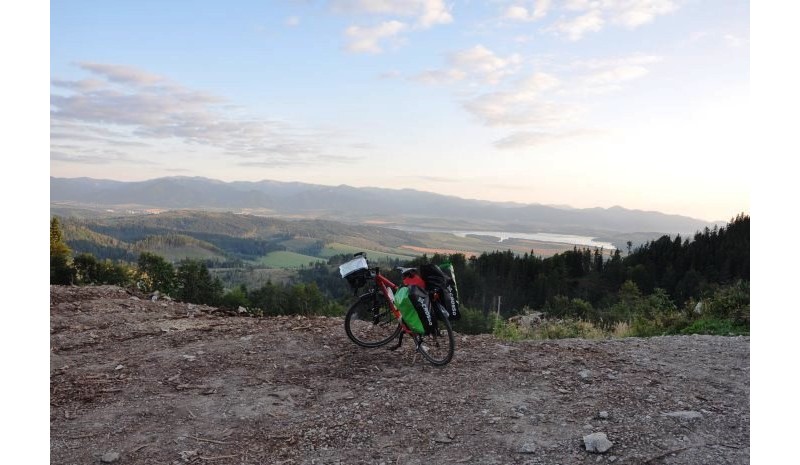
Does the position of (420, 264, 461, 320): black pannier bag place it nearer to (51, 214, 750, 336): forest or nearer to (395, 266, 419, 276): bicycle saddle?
(395, 266, 419, 276): bicycle saddle

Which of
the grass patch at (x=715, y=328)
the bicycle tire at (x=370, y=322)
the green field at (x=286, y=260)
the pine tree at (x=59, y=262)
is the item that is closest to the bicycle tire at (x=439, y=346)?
the bicycle tire at (x=370, y=322)

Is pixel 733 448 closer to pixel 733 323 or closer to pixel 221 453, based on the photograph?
pixel 221 453

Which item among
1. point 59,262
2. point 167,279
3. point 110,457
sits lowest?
point 167,279

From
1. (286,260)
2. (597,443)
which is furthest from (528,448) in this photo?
(286,260)

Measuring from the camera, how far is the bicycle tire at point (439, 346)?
5.95 m

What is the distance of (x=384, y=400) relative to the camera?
5.01 m

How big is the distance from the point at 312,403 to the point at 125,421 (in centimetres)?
177

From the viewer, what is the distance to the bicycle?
20.4ft

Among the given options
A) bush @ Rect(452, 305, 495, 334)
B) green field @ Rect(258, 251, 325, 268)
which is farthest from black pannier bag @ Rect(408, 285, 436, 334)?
green field @ Rect(258, 251, 325, 268)

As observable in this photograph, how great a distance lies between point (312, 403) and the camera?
5.02m

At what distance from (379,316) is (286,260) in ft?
509

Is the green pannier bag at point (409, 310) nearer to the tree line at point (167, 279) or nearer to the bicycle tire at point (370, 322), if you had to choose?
the bicycle tire at point (370, 322)

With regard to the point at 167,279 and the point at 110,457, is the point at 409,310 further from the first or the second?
the point at 167,279
